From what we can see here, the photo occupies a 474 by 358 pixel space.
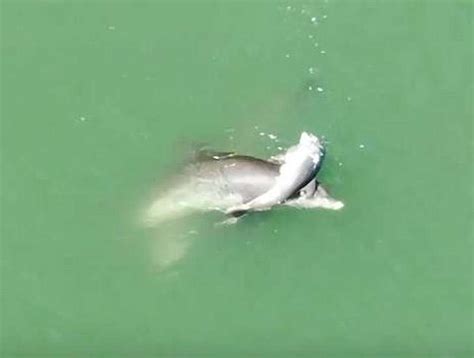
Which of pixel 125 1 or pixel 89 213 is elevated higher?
pixel 125 1

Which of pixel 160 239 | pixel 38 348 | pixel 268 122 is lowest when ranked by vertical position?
pixel 38 348

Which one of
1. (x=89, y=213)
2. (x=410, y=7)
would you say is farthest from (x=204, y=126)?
(x=410, y=7)

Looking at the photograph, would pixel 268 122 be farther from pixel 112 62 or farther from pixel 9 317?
pixel 9 317
